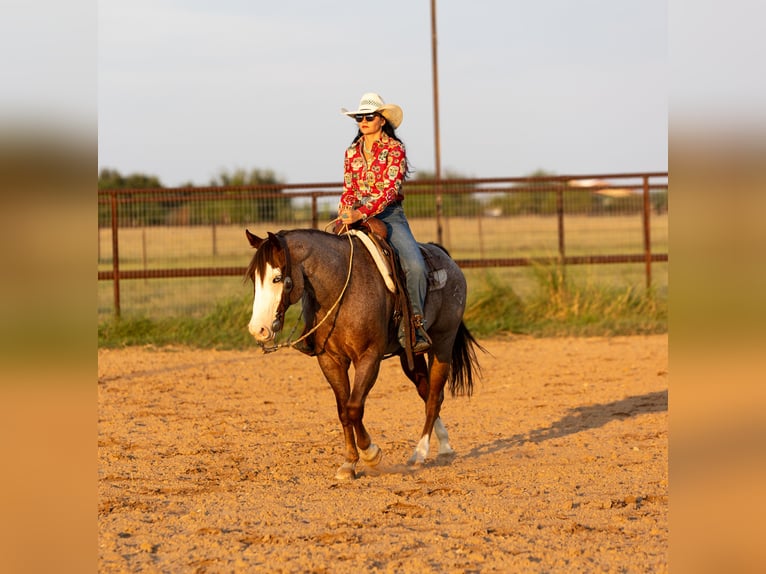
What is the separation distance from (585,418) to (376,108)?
3572 millimetres

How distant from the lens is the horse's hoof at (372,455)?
5.96 metres

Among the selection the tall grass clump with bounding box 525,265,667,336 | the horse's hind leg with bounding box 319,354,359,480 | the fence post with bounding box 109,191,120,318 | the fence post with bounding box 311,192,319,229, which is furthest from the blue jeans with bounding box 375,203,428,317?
the fence post with bounding box 109,191,120,318

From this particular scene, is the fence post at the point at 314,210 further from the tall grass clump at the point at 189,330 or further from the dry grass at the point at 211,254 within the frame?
the tall grass clump at the point at 189,330

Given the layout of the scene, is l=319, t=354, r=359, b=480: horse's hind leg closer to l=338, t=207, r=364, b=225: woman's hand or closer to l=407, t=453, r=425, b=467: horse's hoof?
l=407, t=453, r=425, b=467: horse's hoof

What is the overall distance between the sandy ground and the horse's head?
99 centimetres

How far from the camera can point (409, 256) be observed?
242 inches

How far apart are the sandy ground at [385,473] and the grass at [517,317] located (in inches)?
65.9

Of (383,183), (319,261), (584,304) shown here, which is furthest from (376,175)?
(584,304)

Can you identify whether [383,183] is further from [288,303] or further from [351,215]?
[288,303]
